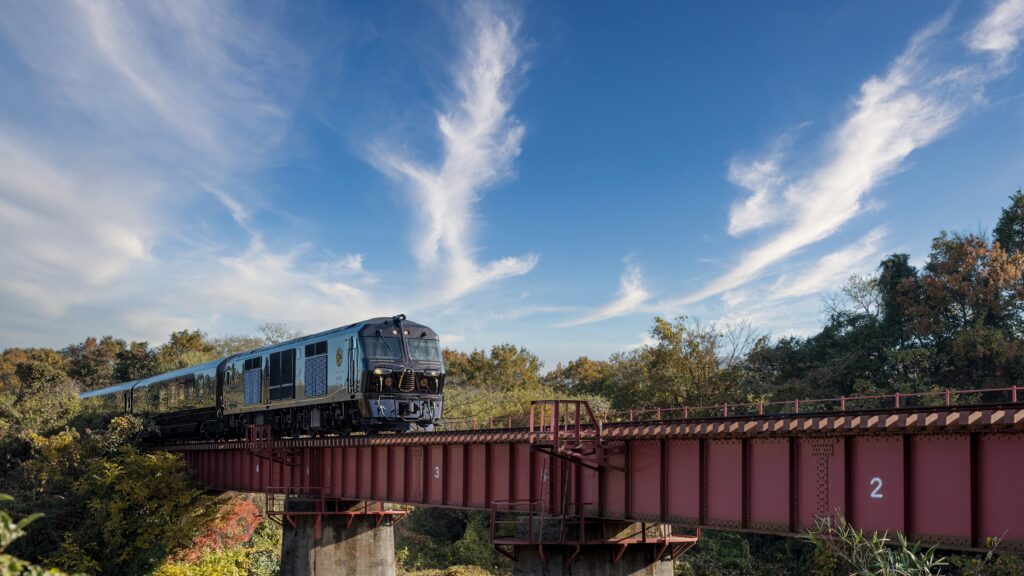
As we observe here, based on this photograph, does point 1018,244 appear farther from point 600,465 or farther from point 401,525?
point 401,525

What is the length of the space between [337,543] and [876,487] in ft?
71.2

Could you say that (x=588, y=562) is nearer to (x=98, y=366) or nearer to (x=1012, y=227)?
(x=1012, y=227)

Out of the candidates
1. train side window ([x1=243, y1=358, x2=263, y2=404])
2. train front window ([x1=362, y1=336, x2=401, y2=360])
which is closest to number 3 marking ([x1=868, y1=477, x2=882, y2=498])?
train front window ([x1=362, y1=336, x2=401, y2=360])

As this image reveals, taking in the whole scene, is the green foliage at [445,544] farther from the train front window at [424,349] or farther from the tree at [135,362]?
the tree at [135,362]

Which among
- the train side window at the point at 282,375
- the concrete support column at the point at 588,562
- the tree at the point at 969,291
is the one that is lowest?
the concrete support column at the point at 588,562

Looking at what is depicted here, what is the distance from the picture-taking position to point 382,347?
26.6 metres

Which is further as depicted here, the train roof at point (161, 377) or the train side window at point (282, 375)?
the train roof at point (161, 377)

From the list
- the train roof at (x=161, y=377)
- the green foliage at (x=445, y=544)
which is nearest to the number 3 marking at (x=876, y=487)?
the train roof at (x=161, y=377)

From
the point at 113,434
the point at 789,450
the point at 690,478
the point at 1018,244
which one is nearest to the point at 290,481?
the point at 113,434

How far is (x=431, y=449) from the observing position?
24203 millimetres

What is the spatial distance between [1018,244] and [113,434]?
45.9 metres

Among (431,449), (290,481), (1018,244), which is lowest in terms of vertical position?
(290,481)

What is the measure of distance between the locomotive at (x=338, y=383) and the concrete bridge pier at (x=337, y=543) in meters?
3.22

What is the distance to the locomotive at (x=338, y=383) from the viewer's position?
26.3 meters
